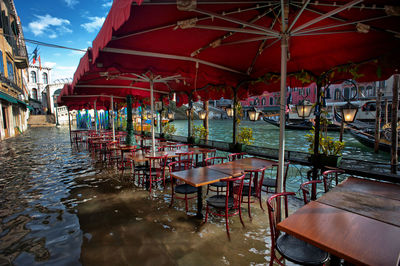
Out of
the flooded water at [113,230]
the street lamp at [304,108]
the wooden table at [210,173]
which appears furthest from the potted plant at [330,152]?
the flooded water at [113,230]

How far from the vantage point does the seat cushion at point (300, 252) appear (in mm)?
1756

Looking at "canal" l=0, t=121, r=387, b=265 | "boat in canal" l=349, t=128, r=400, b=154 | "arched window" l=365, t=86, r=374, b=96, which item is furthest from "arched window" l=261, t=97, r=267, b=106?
"canal" l=0, t=121, r=387, b=265

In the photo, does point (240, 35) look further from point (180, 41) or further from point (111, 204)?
point (111, 204)

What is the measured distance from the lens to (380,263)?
124 cm

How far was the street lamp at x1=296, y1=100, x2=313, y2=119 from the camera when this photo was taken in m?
3.40

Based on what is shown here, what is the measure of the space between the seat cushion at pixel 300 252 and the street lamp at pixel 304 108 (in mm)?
2149

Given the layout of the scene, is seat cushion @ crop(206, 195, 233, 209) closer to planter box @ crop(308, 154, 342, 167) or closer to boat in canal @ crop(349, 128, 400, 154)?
planter box @ crop(308, 154, 342, 167)

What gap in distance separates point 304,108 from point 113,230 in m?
3.61

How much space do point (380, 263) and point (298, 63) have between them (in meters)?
3.12

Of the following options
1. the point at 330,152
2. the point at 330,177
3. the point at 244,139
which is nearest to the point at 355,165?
the point at 330,152

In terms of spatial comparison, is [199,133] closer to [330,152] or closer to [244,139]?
[244,139]

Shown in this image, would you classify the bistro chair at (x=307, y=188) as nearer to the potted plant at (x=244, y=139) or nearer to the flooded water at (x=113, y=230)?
the flooded water at (x=113, y=230)

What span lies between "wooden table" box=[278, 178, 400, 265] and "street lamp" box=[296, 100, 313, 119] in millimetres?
1464

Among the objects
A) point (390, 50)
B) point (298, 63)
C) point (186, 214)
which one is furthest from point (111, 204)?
point (390, 50)
